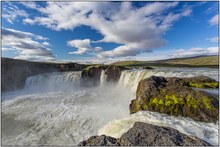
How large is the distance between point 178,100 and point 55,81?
26997mm

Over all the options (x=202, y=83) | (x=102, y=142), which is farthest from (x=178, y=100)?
(x=102, y=142)

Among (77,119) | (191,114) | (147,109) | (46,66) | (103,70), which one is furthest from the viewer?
(46,66)

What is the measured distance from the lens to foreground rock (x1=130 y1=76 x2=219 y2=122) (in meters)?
7.69

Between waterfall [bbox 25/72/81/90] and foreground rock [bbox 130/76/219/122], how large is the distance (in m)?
21.1

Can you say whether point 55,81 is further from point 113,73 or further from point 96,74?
point 113,73

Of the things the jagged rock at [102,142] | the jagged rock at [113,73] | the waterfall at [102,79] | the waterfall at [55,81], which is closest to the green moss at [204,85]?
the jagged rock at [102,142]

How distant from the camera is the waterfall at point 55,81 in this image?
1162 inches

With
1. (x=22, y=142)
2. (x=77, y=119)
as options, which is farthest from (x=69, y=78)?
(x=22, y=142)

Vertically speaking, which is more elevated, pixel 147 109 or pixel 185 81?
pixel 185 81

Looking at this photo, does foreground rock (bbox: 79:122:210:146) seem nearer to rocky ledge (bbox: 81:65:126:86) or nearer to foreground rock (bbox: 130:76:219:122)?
foreground rock (bbox: 130:76:219:122)

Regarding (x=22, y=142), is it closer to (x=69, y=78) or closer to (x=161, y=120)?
(x=161, y=120)

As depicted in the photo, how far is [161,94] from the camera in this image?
367 inches

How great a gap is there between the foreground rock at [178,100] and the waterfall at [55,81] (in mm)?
21051

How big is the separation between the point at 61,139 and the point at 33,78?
27973 millimetres
